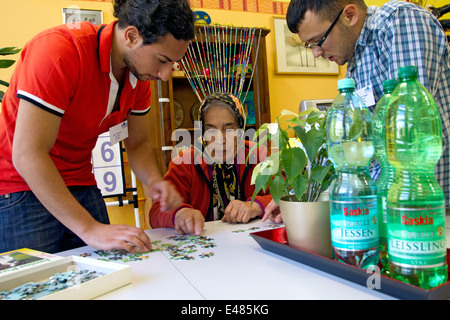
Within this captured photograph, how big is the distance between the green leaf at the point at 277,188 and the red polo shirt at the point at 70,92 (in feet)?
2.34

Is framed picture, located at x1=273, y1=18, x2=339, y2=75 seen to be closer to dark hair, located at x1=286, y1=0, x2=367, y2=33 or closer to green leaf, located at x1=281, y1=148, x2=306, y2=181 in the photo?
dark hair, located at x1=286, y1=0, x2=367, y2=33

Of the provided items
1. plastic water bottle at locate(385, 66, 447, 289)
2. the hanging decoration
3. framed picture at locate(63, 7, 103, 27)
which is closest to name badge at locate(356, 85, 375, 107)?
plastic water bottle at locate(385, 66, 447, 289)

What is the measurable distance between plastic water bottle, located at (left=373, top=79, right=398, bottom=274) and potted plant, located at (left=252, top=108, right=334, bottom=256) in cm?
11

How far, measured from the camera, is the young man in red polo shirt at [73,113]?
1.04m

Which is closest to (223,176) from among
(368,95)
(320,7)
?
(368,95)

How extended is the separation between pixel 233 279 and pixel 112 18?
3.02m

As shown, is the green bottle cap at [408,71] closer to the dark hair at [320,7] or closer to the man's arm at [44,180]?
the man's arm at [44,180]

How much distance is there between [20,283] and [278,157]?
64 cm

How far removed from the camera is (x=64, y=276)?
74cm

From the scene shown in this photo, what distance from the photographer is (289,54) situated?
11.8 ft

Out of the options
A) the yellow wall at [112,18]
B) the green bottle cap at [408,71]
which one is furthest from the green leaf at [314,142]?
the yellow wall at [112,18]

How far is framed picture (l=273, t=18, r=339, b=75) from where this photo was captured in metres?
3.56

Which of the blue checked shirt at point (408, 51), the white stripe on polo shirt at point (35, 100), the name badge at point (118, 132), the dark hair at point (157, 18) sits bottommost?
the name badge at point (118, 132)

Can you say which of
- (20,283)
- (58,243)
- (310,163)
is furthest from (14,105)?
(310,163)
